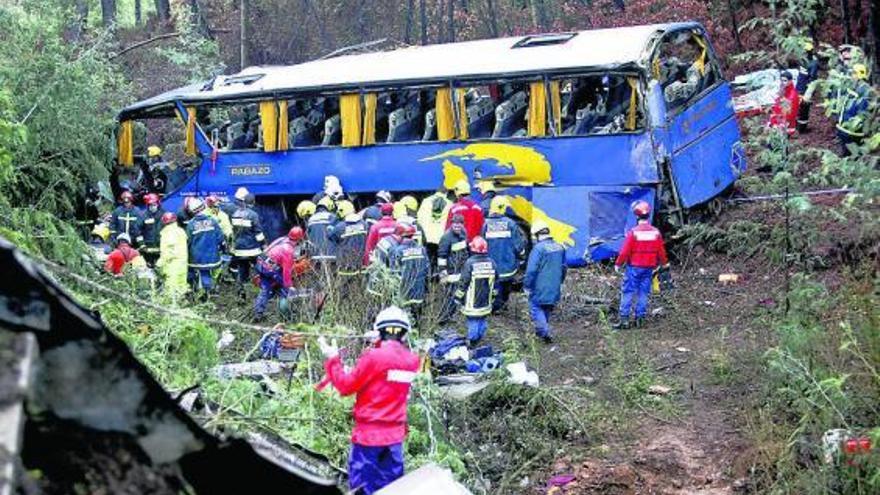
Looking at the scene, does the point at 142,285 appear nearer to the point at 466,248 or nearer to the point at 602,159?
the point at 466,248

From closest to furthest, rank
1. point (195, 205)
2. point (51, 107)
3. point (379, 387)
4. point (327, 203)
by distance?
point (379, 387) < point (327, 203) < point (195, 205) < point (51, 107)

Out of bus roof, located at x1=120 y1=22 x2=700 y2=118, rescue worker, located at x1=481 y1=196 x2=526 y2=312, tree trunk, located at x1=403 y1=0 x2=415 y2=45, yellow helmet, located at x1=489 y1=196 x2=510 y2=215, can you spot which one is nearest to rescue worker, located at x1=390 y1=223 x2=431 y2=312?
rescue worker, located at x1=481 y1=196 x2=526 y2=312

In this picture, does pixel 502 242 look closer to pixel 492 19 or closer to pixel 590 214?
pixel 590 214

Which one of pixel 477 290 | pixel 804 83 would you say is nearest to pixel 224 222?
pixel 477 290

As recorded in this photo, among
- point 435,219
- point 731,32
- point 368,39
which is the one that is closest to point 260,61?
point 368,39

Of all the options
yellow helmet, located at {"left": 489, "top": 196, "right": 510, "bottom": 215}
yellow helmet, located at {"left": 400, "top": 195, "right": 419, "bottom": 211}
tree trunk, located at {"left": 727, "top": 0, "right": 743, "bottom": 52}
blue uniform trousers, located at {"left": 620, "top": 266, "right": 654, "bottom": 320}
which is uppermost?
tree trunk, located at {"left": 727, "top": 0, "right": 743, "bottom": 52}

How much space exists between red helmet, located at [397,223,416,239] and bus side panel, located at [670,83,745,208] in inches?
135

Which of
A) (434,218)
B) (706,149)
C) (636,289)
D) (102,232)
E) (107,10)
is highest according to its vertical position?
(107,10)

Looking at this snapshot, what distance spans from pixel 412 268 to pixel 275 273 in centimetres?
174

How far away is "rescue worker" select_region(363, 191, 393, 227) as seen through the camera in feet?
43.3

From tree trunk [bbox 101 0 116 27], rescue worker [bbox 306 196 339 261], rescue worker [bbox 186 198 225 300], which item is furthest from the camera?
tree trunk [bbox 101 0 116 27]

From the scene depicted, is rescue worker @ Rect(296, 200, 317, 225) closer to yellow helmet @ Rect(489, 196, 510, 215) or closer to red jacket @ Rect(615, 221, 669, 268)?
yellow helmet @ Rect(489, 196, 510, 215)

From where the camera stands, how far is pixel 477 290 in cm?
1068

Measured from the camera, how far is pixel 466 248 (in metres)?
12.0
